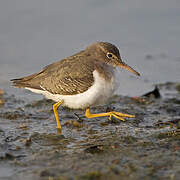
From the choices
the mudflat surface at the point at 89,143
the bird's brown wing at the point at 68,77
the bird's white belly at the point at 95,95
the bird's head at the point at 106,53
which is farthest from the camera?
the bird's head at the point at 106,53

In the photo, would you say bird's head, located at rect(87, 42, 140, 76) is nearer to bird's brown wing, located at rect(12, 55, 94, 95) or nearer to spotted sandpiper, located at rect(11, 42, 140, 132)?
spotted sandpiper, located at rect(11, 42, 140, 132)

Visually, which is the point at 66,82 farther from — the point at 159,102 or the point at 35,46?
the point at 35,46

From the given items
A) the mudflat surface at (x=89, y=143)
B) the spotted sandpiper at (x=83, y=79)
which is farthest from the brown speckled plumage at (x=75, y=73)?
the mudflat surface at (x=89, y=143)

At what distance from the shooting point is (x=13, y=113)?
25.1ft

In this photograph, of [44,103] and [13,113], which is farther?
[44,103]

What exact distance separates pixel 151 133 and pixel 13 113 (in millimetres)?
3009

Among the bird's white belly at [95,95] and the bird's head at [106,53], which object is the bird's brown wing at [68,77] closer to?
the bird's white belly at [95,95]

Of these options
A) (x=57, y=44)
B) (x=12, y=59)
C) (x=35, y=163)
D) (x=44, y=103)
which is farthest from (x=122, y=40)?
(x=35, y=163)

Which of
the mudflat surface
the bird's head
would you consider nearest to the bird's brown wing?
the bird's head

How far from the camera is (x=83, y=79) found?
21.7 ft

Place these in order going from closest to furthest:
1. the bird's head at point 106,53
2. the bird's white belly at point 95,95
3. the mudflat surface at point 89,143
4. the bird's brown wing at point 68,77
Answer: the mudflat surface at point 89,143, the bird's white belly at point 95,95, the bird's brown wing at point 68,77, the bird's head at point 106,53

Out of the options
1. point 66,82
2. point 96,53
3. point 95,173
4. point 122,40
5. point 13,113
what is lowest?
point 95,173

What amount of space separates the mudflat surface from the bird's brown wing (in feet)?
2.27

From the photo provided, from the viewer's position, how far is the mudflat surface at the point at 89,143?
466 cm
